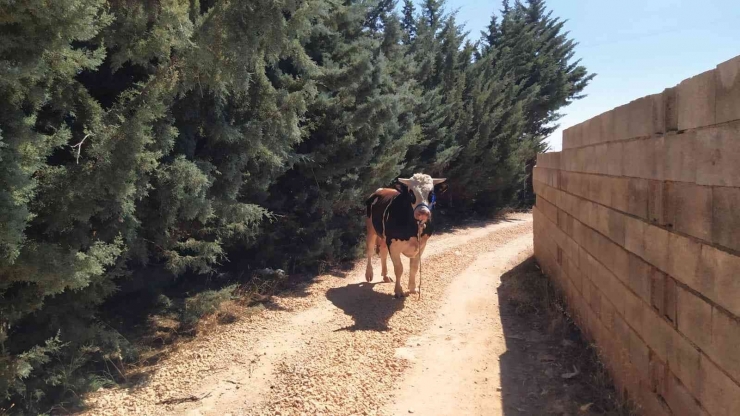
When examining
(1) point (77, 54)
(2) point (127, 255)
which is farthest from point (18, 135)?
(2) point (127, 255)

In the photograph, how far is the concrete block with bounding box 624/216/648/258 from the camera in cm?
365

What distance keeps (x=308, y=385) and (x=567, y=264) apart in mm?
3964

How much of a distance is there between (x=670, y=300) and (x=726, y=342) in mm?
736

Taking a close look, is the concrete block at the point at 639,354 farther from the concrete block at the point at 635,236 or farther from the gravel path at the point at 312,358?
the gravel path at the point at 312,358

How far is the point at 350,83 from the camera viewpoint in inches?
379

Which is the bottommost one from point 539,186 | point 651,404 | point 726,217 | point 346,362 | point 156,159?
point 346,362

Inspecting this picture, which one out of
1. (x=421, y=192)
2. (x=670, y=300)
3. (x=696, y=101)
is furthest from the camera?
(x=421, y=192)

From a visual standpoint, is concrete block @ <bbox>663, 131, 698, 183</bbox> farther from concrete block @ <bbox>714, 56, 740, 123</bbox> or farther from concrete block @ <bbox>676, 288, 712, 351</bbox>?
concrete block @ <bbox>676, 288, 712, 351</bbox>

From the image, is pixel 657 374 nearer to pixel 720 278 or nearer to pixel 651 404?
pixel 651 404

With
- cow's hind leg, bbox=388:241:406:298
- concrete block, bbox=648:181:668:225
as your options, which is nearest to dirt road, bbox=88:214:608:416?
cow's hind leg, bbox=388:241:406:298

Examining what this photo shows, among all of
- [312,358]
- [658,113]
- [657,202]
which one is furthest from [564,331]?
[658,113]

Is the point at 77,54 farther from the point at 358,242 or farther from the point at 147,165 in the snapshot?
the point at 358,242

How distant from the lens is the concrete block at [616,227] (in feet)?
13.6

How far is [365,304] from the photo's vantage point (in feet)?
24.7
